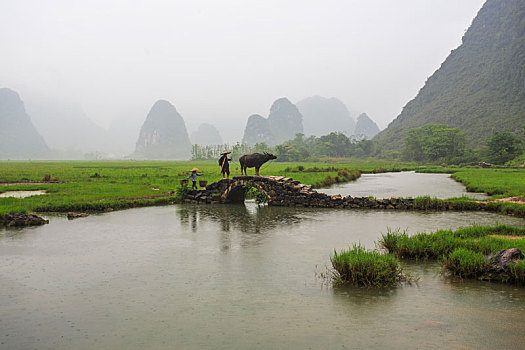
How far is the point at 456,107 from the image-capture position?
9631cm

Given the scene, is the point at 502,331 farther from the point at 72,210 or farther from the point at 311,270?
the point at 72,210

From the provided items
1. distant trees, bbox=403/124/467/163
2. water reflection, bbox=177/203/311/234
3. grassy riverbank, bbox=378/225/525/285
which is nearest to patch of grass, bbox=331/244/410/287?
grassy riverbank, bbox=378/225/525/285

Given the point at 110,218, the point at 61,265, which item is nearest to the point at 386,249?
the point at 61,265

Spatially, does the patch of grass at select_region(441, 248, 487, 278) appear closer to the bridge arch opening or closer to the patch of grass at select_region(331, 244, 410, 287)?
the patch of grass at select_region(331, 244, 410, 287)

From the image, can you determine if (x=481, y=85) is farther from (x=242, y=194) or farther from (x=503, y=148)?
(x=242, y=194)

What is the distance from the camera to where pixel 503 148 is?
5588cm

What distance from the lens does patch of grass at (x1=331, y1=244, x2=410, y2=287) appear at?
23.6 feet

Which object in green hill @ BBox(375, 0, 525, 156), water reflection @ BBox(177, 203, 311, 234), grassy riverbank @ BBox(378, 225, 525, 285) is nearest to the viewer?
grassy riverbank @ BBox(378, 225, 525, 285)

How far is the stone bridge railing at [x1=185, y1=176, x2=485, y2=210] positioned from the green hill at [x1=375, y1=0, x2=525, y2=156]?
6524cm

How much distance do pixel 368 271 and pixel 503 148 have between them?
59836 mm

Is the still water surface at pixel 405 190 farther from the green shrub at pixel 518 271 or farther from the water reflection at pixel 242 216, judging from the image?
the green shrub at pixel 518 271

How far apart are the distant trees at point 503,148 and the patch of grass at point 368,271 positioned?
57.9 m

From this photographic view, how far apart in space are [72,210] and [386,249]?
527 inches

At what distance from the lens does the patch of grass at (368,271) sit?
23.6 ft
